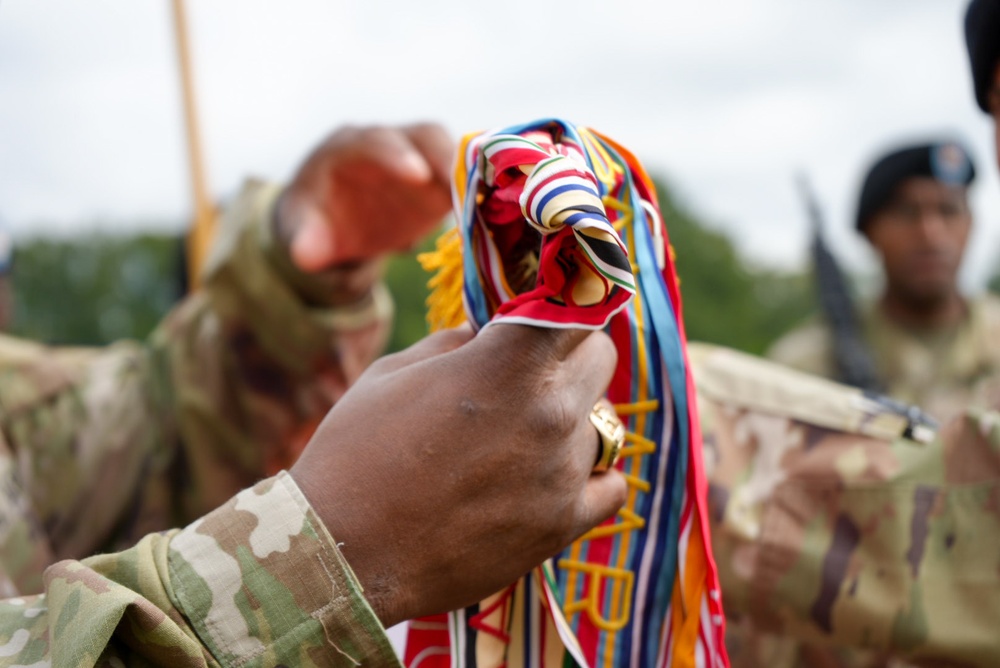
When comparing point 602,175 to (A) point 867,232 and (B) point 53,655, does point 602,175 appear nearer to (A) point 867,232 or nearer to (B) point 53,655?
(B) point 53,655

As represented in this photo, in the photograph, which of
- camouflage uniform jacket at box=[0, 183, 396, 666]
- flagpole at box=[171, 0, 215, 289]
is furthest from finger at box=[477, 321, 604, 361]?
flagpole at box=[171, 0, 215, 289]

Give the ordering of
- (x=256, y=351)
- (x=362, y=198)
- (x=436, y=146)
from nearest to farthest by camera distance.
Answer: (x=436, y=146) < (x=362, y=198) < (x=256, y=351)

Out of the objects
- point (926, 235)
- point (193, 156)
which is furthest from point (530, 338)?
point (926, 235)

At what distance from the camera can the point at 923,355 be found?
5070 mm

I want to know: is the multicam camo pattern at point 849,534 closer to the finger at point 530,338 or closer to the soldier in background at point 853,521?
the soldier in background at point 853,521

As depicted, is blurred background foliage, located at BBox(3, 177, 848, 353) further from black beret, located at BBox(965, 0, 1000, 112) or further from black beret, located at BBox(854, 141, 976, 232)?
black beret, located at BBox(965, 0, 1000, 112)

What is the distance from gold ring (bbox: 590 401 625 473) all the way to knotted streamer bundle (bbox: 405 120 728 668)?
0.36ft

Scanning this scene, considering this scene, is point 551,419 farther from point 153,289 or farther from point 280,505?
point 153,289

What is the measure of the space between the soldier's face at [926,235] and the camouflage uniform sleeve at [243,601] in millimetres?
4711

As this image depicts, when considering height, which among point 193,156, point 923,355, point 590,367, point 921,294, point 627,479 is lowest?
point 923,355

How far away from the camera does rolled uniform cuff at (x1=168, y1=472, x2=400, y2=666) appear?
98cm

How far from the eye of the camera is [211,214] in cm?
413

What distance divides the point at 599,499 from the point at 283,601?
375mm

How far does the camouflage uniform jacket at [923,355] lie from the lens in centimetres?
491
